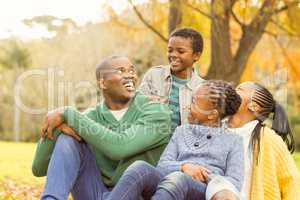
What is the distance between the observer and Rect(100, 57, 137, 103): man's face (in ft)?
11.1

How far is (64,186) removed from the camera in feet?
9.79

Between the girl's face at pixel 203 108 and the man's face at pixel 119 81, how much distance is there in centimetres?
39

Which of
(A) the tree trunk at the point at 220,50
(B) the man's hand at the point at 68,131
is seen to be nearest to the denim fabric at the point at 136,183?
(B) the man's hand at the point at 68,131

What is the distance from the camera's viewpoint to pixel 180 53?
12.4 feet

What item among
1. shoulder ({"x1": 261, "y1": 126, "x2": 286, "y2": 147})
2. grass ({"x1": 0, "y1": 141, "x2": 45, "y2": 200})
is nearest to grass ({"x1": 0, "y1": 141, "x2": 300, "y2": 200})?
grass ({"x1": 0, "y1": 141, "x2": 45, "y2": 200})

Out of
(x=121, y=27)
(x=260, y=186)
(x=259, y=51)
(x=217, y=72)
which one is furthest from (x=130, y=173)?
(x=259, y=51)

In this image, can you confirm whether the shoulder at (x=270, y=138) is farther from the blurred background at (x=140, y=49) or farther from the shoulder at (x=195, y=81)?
the blurred background at (x=140, y=49)

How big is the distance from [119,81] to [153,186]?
74 cm

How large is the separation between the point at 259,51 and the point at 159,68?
8.97 metres

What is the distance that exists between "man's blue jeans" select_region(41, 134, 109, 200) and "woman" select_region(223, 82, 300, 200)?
758mm

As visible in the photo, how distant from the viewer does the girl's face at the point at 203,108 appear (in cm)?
317

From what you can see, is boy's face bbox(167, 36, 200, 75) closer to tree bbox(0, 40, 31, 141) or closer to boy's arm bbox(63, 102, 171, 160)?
boy's arm bbox(63, 102, 171, 160)

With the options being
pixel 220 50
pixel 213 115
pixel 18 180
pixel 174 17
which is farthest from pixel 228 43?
pixel 213 115

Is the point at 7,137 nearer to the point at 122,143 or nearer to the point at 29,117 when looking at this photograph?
the point at 29,117
